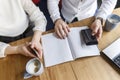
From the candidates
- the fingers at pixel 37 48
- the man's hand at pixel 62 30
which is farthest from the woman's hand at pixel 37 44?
the man's hand at pixel 62 30

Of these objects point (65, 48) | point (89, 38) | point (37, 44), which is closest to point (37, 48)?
point (37, 44)

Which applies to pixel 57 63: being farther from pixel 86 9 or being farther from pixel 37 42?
pixel 86 9

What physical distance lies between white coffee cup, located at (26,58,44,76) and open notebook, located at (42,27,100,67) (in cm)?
5

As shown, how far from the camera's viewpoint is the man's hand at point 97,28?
0.88 metres

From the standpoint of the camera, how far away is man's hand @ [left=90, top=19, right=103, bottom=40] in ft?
2.89

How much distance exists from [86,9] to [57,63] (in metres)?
0.57

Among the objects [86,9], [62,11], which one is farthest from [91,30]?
[62,11]

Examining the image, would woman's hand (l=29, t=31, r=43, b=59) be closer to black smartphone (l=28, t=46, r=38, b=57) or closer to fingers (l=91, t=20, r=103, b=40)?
black smartphone (l=28, t=46, r=38, b=57)

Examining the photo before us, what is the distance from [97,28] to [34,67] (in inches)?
15.7

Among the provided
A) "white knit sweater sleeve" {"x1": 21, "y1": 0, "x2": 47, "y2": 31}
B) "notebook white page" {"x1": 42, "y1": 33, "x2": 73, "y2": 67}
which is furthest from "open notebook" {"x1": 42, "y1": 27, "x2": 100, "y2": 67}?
"white knit sweater sleeve" {"x1": 21, "y1": 0, "x2": 47, "y2": 31}

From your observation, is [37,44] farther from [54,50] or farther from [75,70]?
[75,70]

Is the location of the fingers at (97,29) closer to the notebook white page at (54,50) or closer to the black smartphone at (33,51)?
the notebook white page at (54,50)

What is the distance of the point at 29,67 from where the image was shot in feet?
2.58

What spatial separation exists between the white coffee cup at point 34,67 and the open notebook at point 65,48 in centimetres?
5
